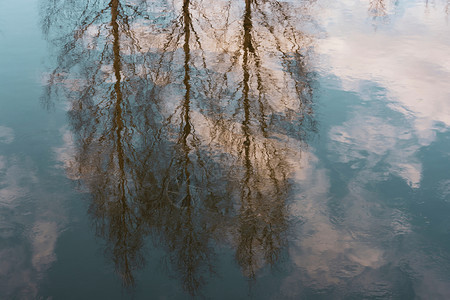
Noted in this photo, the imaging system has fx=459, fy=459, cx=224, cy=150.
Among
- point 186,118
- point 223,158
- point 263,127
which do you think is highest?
point 186,118

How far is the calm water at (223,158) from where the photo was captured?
6891mm

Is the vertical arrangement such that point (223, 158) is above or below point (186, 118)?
below

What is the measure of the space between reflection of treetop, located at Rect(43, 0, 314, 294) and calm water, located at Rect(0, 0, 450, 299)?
0.04m

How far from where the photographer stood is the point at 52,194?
8391mm

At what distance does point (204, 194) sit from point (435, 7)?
571 inches

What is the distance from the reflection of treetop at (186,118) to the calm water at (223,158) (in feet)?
0.13

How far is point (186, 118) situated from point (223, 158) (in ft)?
5.83

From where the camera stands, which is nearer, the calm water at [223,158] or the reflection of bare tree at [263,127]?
the calm water at [223,158]

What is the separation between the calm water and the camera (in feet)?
22.6

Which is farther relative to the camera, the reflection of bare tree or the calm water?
the reflection of bare tree

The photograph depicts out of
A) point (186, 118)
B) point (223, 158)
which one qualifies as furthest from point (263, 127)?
point (186, 118)

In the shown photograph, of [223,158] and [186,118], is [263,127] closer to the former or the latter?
[223,158]

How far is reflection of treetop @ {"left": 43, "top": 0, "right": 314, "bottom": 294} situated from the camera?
296 inches

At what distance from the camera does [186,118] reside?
10477 mm
